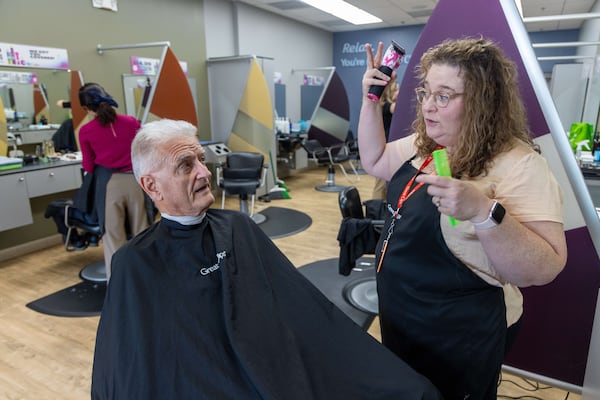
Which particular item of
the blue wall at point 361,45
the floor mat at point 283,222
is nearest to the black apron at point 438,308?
the floor mat at point 283,222

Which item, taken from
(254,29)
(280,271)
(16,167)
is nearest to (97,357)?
(280,271)

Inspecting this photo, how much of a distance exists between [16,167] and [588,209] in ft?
12.0

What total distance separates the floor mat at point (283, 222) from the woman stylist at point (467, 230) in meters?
2.85

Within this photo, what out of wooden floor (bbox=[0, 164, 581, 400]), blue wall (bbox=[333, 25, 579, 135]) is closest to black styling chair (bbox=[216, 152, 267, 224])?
wooden floor (bbox=[0, 164, 581, 400])

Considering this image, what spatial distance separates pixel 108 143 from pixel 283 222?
214cm

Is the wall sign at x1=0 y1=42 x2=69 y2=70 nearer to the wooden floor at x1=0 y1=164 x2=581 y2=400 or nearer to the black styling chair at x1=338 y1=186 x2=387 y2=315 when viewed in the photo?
the wooden floor at x1=0 y1=164 x2=581 y2=400

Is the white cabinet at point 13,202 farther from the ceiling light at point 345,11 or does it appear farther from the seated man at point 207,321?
the ceiling light at point 345,11

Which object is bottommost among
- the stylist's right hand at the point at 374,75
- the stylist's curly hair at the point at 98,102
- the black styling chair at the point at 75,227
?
the black styling chair at the point at 75,227

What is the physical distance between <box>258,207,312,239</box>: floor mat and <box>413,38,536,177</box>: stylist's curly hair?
10.1 feet

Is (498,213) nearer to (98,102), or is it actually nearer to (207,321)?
(207,321)

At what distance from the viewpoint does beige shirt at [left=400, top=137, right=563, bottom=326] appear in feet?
A: 2.81

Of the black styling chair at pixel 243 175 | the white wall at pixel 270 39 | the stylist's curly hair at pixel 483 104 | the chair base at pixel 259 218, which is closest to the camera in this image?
the stylist's curly hair at pixel 483 104

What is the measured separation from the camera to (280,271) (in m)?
1.33

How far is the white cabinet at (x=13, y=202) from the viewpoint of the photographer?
3078mm
